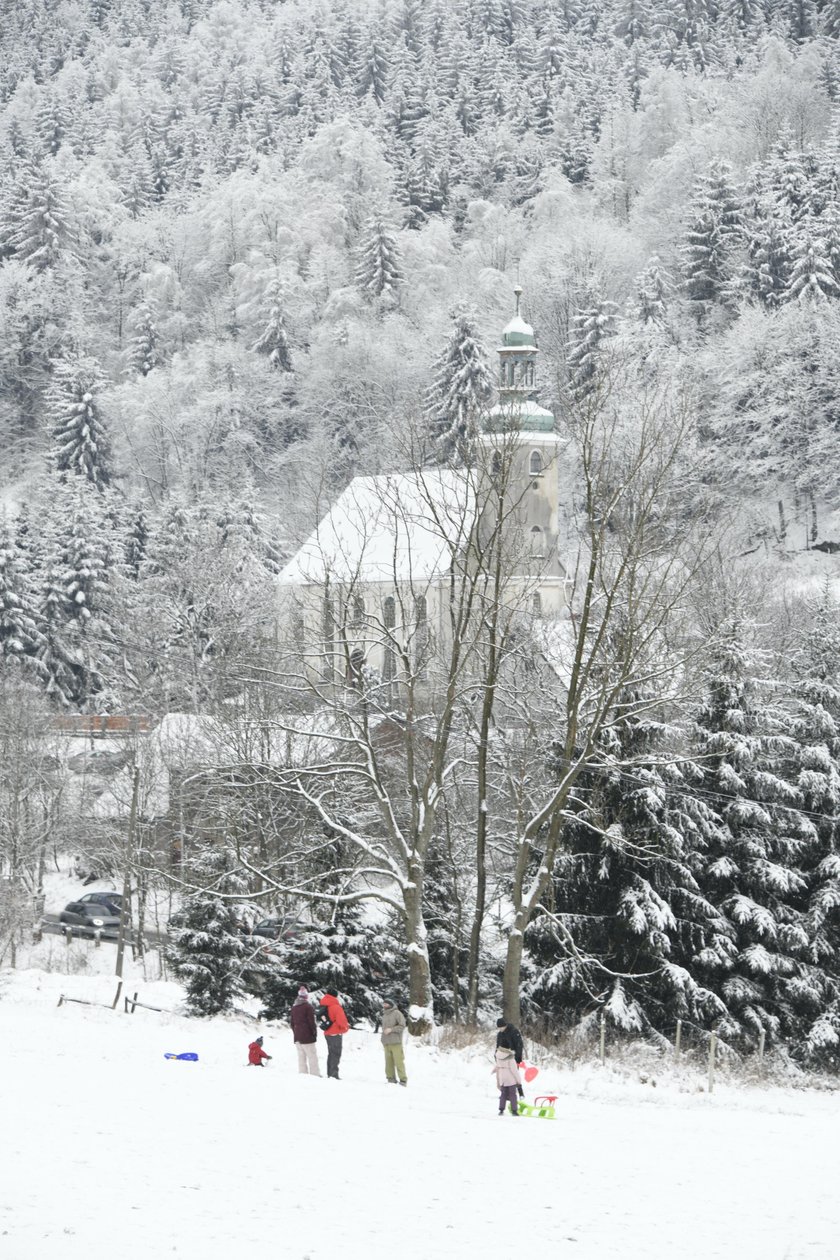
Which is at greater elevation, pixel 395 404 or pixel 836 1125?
pixel 395 404

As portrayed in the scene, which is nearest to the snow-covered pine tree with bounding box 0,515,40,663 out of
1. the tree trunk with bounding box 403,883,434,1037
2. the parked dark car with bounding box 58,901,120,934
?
the parked dark car with bounding box 58,901,120,934

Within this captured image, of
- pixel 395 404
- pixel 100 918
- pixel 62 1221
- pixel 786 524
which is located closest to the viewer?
pixel 62 1221

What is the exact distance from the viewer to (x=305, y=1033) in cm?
1897

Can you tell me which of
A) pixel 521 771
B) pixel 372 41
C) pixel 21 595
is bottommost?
pixel 521 771

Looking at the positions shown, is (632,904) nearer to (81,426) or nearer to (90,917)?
(90,917)

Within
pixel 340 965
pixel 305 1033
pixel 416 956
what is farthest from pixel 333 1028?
pixel 416 956

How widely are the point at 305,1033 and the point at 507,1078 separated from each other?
3.15m

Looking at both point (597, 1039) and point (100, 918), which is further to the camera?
point (100, 918)

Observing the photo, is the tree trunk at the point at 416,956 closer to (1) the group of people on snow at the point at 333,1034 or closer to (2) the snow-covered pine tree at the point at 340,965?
(2) the snow-covered pine tree at the point at 340,965

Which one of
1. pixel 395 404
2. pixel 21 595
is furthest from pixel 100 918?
pixel 395 404

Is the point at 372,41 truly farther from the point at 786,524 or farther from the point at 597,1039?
the point at 597,1039

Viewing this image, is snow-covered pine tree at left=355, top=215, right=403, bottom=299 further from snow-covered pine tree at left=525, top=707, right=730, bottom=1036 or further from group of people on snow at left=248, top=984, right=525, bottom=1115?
group of people on snow at left=248, top=984, right=525, bottom=1115

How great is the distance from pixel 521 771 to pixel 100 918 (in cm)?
2035

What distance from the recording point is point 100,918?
4272 cm
